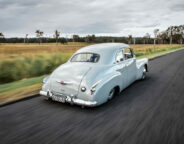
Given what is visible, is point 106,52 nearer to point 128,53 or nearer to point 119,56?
point 119,56

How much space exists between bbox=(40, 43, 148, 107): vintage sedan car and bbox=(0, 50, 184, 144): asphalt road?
13.2 inches

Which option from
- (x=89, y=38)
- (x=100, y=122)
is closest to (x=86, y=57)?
(x=100, y=122)

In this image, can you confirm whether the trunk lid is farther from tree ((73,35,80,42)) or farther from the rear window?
tree ((73,35,80,42))

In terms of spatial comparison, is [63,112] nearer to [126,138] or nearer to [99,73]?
[99,73]

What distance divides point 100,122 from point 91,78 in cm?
106

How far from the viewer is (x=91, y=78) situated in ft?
13.0

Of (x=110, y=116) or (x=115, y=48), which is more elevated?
(x=115, y=48)

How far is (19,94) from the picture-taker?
5.34 meters

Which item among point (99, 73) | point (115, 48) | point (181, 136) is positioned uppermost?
point (115, 48)

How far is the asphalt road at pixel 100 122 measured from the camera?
2857 millimetres

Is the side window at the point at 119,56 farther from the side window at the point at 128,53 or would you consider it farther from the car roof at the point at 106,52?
the side window at the point at 128,53

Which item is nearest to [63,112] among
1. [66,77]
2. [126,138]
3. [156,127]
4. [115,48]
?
[66,77]

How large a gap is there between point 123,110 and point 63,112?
1.49 meters

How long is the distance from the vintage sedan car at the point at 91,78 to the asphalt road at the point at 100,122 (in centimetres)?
33
